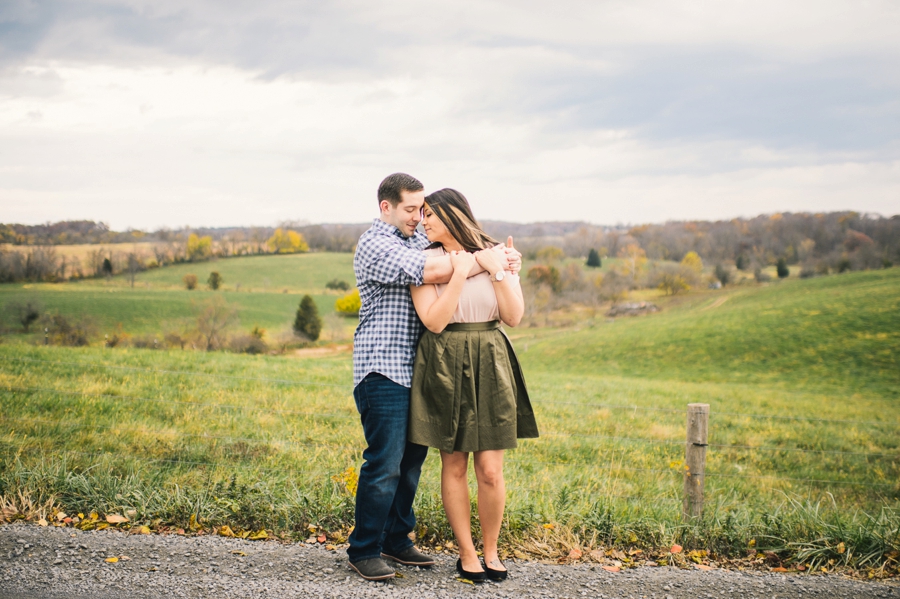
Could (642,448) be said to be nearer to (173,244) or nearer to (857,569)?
(857,569)

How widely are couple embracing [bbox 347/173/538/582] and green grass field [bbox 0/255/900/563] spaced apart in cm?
73

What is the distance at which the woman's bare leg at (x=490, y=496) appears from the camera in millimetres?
3256

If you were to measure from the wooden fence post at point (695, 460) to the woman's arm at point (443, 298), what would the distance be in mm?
2501

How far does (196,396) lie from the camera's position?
28.6ft

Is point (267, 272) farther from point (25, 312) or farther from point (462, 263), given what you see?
point (462, 263)

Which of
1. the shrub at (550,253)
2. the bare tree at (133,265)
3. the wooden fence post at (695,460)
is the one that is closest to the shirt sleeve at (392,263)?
the wooden fence post at (695,460)

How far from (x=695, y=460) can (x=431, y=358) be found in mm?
2687

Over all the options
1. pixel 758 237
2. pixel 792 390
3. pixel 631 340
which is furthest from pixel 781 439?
pixel 758 237

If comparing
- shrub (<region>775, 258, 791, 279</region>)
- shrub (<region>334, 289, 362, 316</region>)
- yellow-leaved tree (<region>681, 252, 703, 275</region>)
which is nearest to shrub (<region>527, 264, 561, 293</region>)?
yellow-leaved tree (<region>681, 252, 703, 275</region>)

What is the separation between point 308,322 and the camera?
1972 inches

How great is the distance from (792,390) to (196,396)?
25.0 m

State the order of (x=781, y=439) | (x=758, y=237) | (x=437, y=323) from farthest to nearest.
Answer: (x=758, y=237)
(x=781, y=439)
(x=437, y=323)

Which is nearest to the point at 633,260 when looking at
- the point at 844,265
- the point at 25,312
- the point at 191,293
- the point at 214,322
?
the point at 844,265

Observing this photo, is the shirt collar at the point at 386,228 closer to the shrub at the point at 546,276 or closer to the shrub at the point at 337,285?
the shrub at the point at 546,276
